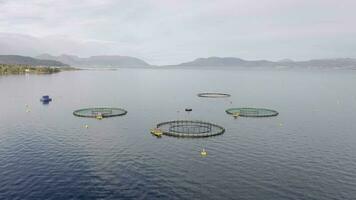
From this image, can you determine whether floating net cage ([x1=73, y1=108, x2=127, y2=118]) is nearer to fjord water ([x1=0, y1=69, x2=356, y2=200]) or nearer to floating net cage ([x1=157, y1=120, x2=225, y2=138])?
fjord water ([x1=0, y1=69, x2=356, y2=200])

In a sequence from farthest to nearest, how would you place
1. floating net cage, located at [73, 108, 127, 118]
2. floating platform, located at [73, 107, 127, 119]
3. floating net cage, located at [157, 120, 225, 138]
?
floating net cage, located at [73, 108, 127, 118], floating platform, located at [73, 107, 127, 119], floating net cage, located at [157, 120, 225, 138]

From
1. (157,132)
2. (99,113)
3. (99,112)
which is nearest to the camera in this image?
(157,132)

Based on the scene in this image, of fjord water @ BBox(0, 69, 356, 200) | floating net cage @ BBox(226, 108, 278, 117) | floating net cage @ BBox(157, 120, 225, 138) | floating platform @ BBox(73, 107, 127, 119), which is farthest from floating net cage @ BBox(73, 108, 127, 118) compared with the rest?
floating net cage @ BBox(226, 108, 278, 117)

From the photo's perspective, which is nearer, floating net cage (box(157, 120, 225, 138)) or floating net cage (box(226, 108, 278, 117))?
floating net cage (box(157, 120, 225, 138))

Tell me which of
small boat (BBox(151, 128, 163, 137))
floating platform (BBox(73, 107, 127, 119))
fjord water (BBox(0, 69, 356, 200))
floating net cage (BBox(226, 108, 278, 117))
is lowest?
fjord water (BBox(0, 69, 356, 200))

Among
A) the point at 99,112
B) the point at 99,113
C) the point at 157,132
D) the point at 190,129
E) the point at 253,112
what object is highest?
the point at 253,112

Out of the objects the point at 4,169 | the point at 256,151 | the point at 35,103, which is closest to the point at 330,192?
the point at 256,151

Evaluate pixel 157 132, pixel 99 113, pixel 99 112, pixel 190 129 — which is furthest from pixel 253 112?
pixel 99 112

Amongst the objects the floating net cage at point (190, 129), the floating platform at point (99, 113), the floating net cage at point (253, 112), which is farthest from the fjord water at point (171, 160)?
the floating net cage at point (253, 112)

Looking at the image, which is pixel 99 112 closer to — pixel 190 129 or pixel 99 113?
pixel 99 113
